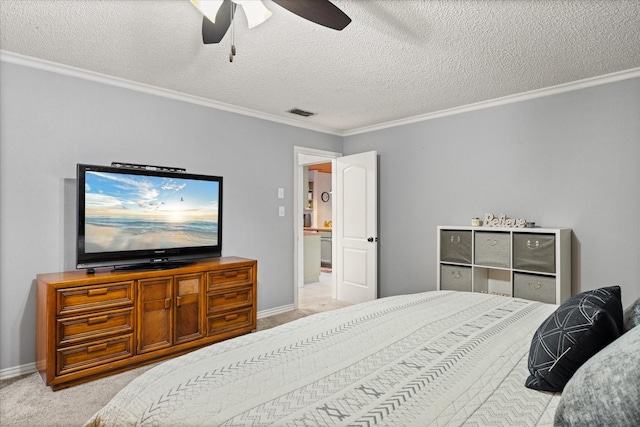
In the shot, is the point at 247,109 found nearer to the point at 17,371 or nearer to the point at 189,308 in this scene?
the point at 189,308

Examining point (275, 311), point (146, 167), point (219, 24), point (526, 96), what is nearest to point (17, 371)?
point (146, 167)

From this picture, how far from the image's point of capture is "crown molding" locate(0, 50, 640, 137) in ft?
9.71

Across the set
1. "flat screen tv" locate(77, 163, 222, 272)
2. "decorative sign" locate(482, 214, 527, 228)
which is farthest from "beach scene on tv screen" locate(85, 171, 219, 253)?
"decorative sign" locate(482, 214, 527, 228)

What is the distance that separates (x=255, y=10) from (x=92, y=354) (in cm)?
256

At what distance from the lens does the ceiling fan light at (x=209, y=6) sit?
1.79m

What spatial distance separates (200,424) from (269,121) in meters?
3.93

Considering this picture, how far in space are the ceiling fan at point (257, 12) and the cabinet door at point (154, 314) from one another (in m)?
1.95

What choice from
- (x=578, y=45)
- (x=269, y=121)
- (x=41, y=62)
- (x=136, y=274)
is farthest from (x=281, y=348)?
(x=269, y=121)

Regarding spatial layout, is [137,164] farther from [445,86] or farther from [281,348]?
[445,86]

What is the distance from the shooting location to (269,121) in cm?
456

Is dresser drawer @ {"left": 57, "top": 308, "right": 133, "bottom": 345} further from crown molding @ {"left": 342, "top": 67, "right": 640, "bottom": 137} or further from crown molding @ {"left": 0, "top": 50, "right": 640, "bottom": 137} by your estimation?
crown molding @ {"left": 342, "top": 67, "right": 640, "bottom": 137}

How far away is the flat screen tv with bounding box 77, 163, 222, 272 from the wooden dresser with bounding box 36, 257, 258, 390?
186 millimetres

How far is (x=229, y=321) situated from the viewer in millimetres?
3557

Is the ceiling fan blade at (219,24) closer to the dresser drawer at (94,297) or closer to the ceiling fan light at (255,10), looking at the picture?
→ the ceiling fan light at (255,10)
